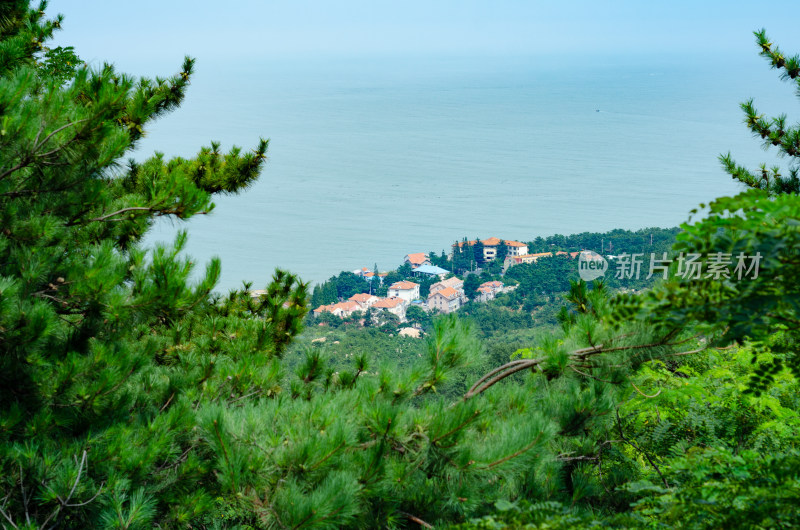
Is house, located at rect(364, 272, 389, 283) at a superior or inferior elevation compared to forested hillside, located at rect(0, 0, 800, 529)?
inferior

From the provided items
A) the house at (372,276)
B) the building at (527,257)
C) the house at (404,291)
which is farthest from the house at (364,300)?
the building at (527,257)

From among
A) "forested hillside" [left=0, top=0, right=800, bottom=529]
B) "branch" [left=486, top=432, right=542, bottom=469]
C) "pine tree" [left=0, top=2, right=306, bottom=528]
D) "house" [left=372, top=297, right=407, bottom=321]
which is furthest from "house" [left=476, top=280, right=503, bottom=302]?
"branch" [left=486, top=432, right=542, bottom=469]

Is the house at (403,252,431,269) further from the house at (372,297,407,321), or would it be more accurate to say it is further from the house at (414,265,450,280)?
the house at (372,297,407,321)

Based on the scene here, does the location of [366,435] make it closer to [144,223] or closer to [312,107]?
[144,223]

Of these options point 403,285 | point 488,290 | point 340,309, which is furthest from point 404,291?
point 340,309

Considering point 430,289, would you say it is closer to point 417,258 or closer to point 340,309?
point 417,258

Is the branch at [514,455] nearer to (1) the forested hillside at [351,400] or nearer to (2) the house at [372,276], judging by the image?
(1) the forested hillside at [351,400]

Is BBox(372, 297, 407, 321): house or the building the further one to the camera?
the building
